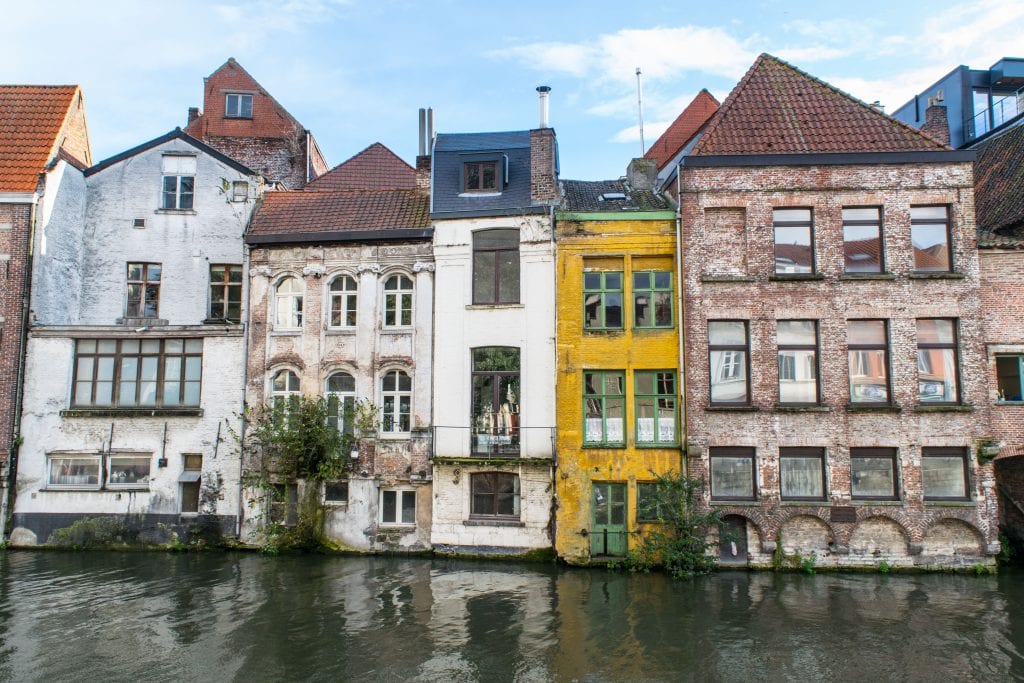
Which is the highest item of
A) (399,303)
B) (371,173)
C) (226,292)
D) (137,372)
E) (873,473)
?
(371,173)

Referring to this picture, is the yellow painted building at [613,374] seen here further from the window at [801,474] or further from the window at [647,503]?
the window at [801,474]

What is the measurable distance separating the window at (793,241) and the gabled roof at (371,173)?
14.9 meters

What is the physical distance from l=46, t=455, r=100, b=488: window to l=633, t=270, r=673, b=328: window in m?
15.6

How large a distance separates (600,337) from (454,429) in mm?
4603

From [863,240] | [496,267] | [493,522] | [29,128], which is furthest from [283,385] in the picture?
[863,240]

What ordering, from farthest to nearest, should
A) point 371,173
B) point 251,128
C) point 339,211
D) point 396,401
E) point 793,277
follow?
point 251,128, point 371,173, point 339,211, point 396,401, point 793,277

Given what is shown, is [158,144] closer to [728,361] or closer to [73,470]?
[73,470]

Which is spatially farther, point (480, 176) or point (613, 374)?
point (480, 176)

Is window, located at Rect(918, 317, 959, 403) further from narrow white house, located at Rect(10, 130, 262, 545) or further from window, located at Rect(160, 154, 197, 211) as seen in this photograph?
window, located at Rect(160, 154, 197, 211)

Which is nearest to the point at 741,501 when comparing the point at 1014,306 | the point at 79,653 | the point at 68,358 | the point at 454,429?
the point at 454,429

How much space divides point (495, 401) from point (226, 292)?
8.97 meters

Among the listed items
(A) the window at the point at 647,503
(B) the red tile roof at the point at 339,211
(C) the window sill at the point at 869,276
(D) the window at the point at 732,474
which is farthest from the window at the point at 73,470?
(C) the window sill at the point at 869,276

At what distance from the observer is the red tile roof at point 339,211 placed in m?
20.3

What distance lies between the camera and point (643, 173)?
842 inches
